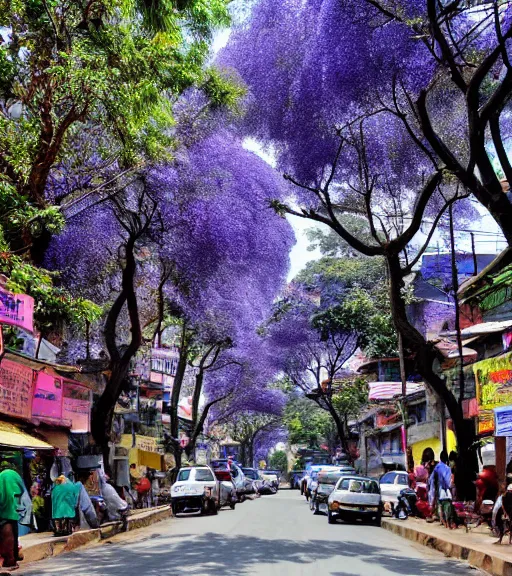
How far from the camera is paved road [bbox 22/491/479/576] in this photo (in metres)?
10.9

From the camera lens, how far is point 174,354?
147ft

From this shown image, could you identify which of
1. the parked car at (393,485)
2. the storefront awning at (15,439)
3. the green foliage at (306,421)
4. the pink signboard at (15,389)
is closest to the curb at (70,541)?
the storefront awning at (15,439)

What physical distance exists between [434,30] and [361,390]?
36.5 m

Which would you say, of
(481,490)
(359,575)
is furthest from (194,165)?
(359,575)

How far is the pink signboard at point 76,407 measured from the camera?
21062mm

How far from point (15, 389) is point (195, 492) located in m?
10.0

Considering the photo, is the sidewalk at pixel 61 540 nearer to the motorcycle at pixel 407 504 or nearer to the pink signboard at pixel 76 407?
the pink signboard at pixel 76 407

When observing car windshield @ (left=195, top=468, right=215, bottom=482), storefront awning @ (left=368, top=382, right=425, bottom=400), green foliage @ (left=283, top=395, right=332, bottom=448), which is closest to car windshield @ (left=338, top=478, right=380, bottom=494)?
car windshield @ (left=195, top=468, right=215, bottom=482)

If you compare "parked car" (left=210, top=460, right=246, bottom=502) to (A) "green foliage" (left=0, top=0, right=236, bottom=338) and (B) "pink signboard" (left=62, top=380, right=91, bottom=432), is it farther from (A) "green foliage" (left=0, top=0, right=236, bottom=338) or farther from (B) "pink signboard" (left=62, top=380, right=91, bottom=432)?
(A) "green foliage" (left=0, top=0, right=236, bottom=338)

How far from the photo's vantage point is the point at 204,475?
26484 millimetres

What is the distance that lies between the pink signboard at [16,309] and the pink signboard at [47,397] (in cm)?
457

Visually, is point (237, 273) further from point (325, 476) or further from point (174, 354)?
point (174, 354)

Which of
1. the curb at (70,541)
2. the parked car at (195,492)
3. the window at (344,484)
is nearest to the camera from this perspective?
the curb at (70,541)

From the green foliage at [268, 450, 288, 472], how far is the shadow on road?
4645 inches
